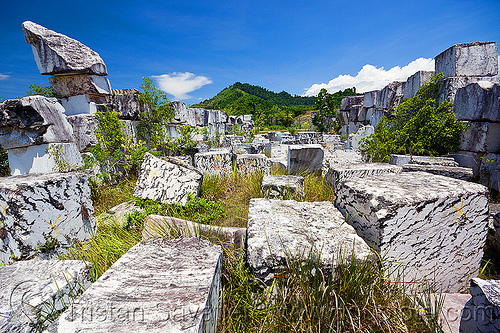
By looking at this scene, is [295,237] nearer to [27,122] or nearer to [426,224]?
[426,224]

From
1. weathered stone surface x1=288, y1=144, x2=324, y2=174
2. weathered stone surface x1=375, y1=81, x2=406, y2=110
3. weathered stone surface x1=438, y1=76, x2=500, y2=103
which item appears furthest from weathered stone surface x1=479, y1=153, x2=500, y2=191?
weathered stone surface x1=375, y1=81, x2=406, y2=110

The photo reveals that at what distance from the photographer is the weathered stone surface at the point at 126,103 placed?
4.75m

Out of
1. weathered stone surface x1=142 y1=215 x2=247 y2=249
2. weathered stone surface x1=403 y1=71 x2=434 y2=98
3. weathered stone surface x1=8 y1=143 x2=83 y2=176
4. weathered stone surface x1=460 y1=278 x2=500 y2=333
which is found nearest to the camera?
weathered stone surface x1=460 y1=278 x2=500 y2=333

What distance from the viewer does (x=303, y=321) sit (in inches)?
48.4

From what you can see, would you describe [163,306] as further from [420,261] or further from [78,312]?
[420,261]

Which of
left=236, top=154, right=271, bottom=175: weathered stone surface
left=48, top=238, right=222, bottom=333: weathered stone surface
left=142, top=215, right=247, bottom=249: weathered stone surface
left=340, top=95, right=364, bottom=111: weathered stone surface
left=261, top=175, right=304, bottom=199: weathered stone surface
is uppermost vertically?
left=340, top=95, right=364, bottom=111: weathered stone surface

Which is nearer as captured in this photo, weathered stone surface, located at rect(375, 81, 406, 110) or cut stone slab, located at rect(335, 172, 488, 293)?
cut stone slab, located at rect(335, 172, 488, 293)

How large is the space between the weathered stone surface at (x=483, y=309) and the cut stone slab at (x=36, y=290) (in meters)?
2.52

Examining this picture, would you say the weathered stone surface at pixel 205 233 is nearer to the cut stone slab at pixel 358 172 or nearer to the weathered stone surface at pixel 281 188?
the weathered stone surface at pixel 281 188

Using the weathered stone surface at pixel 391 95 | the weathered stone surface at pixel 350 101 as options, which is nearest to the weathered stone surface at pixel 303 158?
the weathered stone surface at pixel 391 95

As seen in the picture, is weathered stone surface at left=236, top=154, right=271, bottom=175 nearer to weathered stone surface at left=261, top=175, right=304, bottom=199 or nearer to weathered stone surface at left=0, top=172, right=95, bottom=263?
weathered stone surface at left=261, top=175, right=304, bottom=199

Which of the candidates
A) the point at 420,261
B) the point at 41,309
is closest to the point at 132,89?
the point at 41,309

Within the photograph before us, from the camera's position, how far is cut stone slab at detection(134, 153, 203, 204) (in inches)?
124

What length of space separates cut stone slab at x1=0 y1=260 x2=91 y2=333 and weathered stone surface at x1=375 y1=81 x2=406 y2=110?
9479 millimetres
